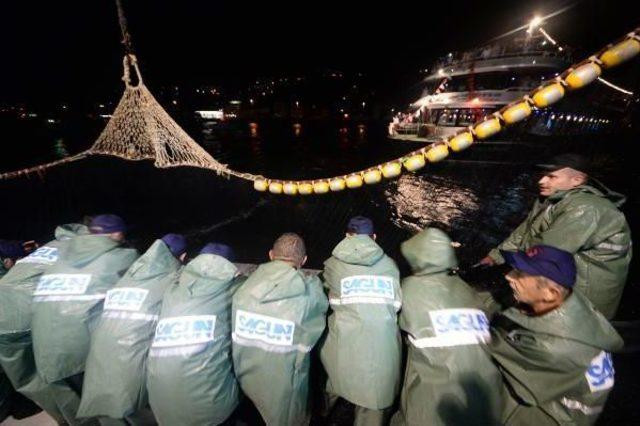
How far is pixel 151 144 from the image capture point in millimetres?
5879

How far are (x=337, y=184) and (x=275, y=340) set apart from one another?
3215 millimetres

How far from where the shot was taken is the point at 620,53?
2244 mm

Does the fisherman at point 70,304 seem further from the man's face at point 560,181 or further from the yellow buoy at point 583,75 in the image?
the man's face at point 560,181

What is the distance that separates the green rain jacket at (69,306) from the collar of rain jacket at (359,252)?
224 cm

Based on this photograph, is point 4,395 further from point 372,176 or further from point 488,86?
point 488,86

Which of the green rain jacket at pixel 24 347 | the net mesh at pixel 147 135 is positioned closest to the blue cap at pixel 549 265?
the green rain jacket at pixel 24 347

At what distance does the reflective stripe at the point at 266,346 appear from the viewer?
87.4 inches

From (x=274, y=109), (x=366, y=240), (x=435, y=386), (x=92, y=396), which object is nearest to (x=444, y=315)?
(x=435, y=386)

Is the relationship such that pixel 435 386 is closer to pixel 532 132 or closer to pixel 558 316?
pixel 558 316

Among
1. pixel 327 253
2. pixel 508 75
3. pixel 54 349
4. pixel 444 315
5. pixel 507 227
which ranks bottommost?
pixel 327 253

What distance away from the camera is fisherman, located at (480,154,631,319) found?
8.76ft

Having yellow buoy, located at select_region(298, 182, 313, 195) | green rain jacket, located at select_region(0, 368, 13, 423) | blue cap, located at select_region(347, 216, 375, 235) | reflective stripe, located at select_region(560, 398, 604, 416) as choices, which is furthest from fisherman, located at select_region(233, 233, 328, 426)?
yellow buoy, located at select_region(298, 182, 313, 195)

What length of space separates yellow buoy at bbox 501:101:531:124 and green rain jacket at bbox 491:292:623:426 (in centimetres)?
182

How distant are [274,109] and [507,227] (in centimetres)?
8069
